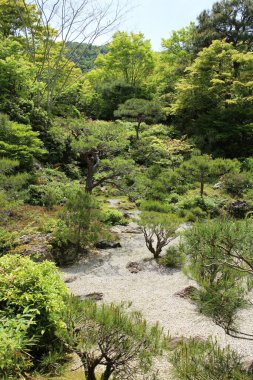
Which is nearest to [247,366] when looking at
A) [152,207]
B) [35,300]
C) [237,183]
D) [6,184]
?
[35,300]

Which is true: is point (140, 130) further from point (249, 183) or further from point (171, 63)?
point (249, 183)

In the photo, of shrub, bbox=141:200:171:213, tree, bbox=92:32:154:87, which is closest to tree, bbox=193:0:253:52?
tree, bbox=92:32:154:87

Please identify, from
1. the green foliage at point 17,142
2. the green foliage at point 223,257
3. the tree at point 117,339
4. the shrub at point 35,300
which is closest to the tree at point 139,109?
the green foliage at point 17,142

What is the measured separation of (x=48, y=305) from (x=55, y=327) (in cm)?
27

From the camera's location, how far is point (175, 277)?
7020mm

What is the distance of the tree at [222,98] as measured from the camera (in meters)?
17.6

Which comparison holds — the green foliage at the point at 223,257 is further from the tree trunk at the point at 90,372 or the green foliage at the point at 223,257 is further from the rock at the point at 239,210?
the rock at the point at 239,210

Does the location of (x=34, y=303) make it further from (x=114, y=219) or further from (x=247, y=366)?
(x=114, y=219)

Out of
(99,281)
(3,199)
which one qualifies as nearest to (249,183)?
(99,281)

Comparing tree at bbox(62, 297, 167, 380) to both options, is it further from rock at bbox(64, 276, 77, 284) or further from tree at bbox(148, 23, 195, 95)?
tree at bbox(148, 23, 195, 95)

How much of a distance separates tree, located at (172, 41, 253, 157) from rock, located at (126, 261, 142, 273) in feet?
40.6

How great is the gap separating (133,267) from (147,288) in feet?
3.68

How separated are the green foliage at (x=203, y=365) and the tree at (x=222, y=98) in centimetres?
1644

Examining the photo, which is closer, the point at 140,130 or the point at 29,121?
the point at 29,121
